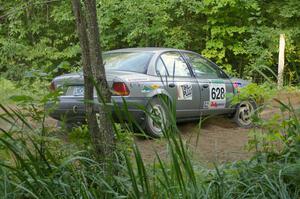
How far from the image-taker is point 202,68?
9.04m

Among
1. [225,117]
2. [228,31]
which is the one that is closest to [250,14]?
[228,31]

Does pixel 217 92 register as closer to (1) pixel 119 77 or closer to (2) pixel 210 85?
(2) pixel 210 85

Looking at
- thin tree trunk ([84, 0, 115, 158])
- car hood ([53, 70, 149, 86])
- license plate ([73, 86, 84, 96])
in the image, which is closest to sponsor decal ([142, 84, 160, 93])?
car hood ([53, 70, 149, 86])

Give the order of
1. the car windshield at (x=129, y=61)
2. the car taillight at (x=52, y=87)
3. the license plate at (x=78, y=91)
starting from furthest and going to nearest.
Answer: the car windshield at (x=129, y=61)
the car taillight at (x=52, y=87)
the license plate at (x=78, y=91)

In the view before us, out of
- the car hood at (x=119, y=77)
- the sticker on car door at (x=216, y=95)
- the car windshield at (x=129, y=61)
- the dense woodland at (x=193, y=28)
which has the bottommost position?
the sticker on car door at (x=216, y=95)

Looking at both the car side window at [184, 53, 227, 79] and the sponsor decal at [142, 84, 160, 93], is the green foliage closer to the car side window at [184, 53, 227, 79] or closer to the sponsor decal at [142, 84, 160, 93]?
the sponsor decal at [142, 84, 160, 93]

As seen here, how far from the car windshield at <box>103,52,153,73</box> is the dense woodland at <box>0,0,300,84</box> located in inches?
357

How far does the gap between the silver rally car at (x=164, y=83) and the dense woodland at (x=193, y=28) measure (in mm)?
8094

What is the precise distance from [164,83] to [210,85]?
1119 mm

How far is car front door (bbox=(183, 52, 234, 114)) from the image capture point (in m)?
8.72

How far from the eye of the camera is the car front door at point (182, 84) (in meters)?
8.20

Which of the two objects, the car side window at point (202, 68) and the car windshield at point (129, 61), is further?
the car side window at point (202, 68)

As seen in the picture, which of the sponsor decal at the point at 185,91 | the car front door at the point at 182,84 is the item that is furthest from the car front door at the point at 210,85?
the sponsor decal at the point at 185,91

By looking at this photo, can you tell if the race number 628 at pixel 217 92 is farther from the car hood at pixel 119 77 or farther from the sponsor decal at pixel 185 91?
the car hood at pixel 119 77
